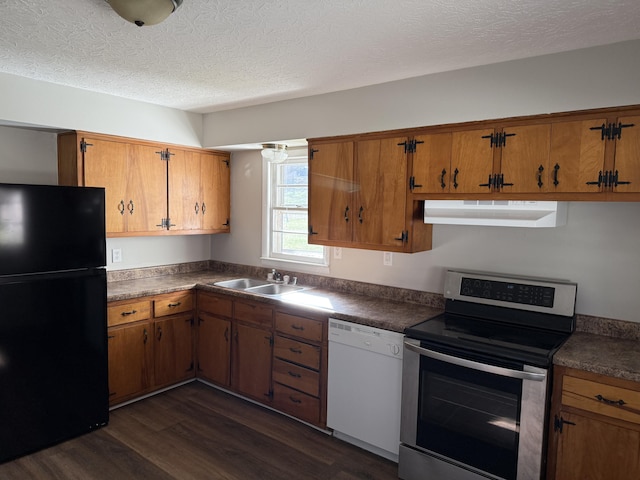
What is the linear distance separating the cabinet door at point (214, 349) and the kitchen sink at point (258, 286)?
33 centimetres

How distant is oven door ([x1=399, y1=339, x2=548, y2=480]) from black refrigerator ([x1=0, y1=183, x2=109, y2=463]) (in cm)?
213

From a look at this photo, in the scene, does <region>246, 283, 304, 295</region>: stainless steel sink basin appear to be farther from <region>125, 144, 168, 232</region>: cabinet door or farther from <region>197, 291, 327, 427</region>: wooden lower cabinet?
<region>125, 144, 168, 232</region>: cabinet door

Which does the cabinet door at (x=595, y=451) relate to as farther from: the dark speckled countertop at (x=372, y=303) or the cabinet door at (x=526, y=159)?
the cabinet door at (x=526, y=159)

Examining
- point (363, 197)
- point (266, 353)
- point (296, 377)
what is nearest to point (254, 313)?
point (266, 353)

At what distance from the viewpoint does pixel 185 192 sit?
164 inches

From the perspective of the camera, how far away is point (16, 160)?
135 inches

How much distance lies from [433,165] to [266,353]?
73.8 inches

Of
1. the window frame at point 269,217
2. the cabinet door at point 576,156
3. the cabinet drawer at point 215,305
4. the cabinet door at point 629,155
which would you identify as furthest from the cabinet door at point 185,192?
the cabinet door at point 629,155

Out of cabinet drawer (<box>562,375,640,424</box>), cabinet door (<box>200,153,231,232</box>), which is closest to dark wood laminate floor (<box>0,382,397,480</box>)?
cabinet drawer (<box>562,375,640,424</box>)

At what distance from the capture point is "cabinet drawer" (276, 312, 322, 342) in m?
3.18

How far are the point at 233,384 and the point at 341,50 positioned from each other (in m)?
2.73

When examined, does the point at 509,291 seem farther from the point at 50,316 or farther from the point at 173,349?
the point at 50,316

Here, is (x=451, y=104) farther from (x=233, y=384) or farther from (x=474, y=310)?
(x=233, y=384)

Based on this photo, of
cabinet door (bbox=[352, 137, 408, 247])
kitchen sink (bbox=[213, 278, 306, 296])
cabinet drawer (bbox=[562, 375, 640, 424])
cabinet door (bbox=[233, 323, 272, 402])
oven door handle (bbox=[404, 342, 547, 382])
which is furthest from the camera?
kitchen sink (bbox=[213, 278, 306, 296])
